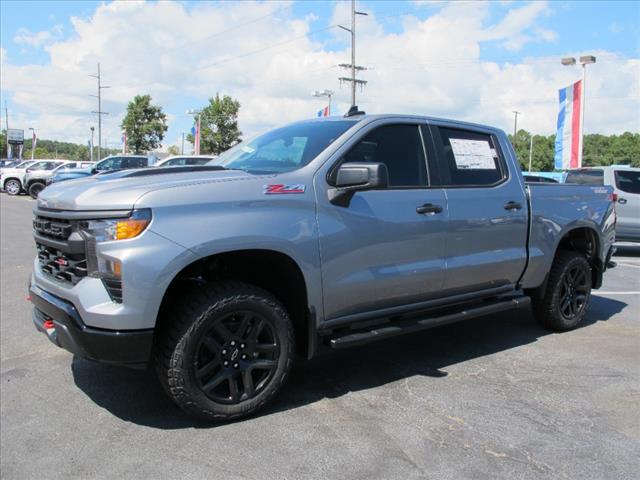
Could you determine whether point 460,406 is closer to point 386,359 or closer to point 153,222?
point 386,359

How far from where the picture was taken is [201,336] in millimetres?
3256

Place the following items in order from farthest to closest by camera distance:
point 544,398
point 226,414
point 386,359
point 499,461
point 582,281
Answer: point 582,281 → point 386,359 → point 544,398 → point 226,414 → point 499,461

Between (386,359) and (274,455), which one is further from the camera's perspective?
(386,359)

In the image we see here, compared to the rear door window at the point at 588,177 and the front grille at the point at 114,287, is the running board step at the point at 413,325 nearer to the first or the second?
the front grille at the point at 114,287

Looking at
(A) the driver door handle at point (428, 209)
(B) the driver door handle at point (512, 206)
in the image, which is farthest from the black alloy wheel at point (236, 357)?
(B) the driver door handle at point (512, 206)

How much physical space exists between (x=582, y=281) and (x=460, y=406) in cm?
274

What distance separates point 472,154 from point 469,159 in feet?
0.26

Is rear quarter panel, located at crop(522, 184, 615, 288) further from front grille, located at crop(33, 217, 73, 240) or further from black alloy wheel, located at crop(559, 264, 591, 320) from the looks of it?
front grille, located at crop(33, 217, 73, 240)

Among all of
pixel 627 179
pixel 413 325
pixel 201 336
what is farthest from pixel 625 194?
pixel 201 336

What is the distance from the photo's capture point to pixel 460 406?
375 cm

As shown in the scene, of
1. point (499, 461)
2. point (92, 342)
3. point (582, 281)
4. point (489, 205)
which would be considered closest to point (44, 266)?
point (92, 342)

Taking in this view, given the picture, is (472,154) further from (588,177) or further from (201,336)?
(588,177)

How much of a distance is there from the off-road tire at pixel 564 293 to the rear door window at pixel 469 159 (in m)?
1.18

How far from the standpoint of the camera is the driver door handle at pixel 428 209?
415 centimetres
